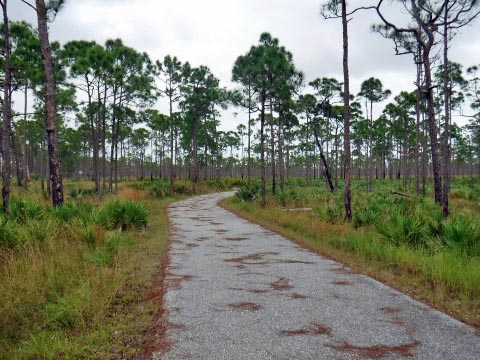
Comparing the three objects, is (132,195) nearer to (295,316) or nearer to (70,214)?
(70,214)

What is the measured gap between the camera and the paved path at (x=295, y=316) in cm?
346

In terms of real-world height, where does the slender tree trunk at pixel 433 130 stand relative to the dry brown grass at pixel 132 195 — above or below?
above

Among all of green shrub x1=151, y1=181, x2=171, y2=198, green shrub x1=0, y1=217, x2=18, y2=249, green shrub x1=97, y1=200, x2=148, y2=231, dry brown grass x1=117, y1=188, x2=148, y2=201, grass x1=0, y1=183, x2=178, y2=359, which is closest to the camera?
grass x1=0, y1=183, x2=178, y2=359

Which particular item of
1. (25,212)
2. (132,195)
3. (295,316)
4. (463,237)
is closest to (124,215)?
(25,212)

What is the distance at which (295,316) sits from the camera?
4348 millimetres

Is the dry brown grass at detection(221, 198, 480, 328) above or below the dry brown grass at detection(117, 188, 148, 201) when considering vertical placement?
below

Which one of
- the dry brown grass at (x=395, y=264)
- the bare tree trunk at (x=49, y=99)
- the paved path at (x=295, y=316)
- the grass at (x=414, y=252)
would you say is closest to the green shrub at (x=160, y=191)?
the grass at (x=414, y=252)

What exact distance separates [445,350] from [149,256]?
6.14 meters

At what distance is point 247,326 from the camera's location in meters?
4.02

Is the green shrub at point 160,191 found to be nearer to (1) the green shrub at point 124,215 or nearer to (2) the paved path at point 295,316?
(1) the green shrub at point 124,215

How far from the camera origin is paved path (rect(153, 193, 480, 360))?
3.46 m

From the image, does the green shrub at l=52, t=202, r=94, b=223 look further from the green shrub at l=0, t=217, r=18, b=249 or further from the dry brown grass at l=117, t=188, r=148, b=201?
the dry brown grass at l=117, t=188, r=148, b=201

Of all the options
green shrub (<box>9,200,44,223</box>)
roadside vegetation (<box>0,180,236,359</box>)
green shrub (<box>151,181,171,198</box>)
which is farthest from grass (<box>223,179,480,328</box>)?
green shrub (<box>151,181,171,198</box>)

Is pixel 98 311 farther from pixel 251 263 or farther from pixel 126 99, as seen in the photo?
pixel 126 99
